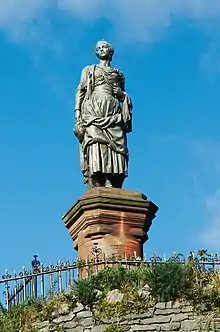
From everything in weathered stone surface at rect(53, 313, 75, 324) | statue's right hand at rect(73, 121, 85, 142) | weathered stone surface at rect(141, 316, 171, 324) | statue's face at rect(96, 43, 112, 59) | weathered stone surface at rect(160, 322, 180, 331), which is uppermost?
statue's face at rect(96, 43, 112, 59)

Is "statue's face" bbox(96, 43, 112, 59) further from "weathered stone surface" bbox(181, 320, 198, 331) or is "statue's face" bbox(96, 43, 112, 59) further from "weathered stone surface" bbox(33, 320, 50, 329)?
"weathered stone surface" bbox(181, 320, 198, 331)

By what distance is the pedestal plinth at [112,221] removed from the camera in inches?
647

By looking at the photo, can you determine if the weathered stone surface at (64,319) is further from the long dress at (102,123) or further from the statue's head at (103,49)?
the statue's head at (103,49)

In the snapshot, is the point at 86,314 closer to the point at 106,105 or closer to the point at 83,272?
the point at 83,272

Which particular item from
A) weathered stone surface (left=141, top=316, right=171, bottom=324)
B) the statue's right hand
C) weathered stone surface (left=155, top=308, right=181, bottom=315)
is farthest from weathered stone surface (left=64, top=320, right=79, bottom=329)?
the statue's right hand

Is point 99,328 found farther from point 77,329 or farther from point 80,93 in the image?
point 80,93

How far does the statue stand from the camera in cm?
1703

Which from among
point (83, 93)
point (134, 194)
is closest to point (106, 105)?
point (83, 93)

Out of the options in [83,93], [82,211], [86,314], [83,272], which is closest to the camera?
[86,314]

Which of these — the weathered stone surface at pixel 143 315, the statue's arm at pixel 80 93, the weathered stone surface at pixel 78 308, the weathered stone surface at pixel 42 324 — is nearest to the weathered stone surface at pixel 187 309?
the weathered stone surface at pixel 143 315

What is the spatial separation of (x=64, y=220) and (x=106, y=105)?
212 centimetres

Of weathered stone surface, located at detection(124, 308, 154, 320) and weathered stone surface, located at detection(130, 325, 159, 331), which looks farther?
weathered stone surface, located at detection(124, 308, 154, 320)

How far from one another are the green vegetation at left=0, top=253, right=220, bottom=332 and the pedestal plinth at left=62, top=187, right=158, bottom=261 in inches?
59.9

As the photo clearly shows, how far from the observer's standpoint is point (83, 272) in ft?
50.7
